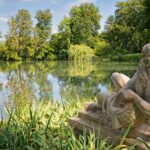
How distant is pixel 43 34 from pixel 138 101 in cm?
4641

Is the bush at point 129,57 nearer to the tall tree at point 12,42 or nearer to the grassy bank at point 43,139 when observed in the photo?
the tall tree at point 12,42

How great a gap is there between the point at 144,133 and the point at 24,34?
4514 cm

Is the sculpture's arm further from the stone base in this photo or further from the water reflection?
the water reflection

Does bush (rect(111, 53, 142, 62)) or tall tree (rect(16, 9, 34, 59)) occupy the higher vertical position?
tall tree (rect(16, 9, 34, 59))

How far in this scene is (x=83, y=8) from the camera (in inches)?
1987

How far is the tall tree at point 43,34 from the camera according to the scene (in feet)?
155

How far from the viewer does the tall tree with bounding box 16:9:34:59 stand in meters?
46.5

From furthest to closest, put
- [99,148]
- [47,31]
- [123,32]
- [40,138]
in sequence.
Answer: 1. [47,31]
2. [123,32]
3. [40,138]
4. [99,148]

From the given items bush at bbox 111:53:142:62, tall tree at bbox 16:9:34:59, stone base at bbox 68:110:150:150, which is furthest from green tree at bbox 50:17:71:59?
stone base at bbox 68:110:150:150

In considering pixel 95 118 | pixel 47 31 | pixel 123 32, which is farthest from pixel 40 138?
pixel 47 31

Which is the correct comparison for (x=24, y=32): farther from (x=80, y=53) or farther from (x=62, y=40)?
(x=80, y=53)

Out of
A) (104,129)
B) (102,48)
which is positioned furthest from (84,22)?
(104,129)

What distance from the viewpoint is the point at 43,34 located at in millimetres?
48938

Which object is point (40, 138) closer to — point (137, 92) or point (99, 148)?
point (99, 148)
